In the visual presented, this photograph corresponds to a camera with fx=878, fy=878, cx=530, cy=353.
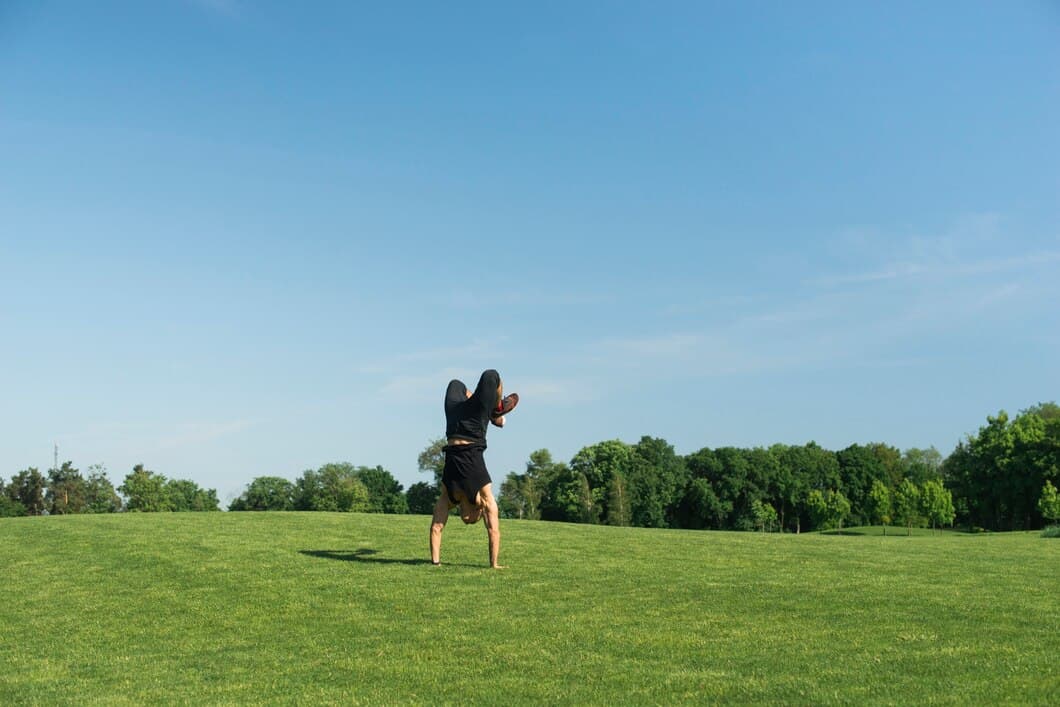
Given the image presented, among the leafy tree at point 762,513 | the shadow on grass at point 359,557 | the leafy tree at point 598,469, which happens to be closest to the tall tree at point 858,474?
the leafy tree at point 762,513

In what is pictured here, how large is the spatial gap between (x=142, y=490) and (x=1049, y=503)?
86.1m

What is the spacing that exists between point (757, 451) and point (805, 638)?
110528 mm

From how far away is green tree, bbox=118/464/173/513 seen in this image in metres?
87.9

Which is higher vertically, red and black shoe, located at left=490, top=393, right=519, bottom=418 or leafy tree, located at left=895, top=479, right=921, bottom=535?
red and black shoe, located at left=490, top=393, right=519, bottom=418

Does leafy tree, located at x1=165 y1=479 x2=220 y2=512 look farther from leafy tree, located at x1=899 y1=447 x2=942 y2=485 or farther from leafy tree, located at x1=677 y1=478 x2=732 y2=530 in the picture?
leafy tree, located at x1=899 y1=447 x2=942 y2=485

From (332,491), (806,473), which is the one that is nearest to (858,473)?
(806,473)

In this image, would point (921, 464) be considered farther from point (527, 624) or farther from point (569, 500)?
point (527, 624)

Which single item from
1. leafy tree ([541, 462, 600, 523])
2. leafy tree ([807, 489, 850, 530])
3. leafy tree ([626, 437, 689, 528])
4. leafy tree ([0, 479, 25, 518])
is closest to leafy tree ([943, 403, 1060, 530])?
leafy tree ([807, 489, 850, 530])

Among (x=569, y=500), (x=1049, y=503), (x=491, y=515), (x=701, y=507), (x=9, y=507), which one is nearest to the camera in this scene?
(x=491, y=515)

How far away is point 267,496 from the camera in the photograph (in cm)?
11475

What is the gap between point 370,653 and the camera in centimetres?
954

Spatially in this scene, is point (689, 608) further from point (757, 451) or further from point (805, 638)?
point (757, 451)

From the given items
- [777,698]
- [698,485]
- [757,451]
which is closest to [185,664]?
[777,698]

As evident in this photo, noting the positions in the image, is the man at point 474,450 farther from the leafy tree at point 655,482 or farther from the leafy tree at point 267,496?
the leafy tree at point 267,496
